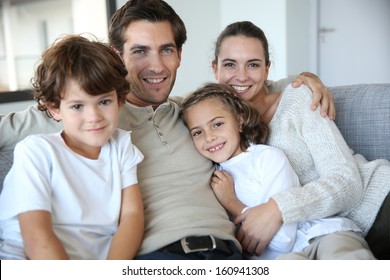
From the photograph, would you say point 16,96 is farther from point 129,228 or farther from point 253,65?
point 129,228

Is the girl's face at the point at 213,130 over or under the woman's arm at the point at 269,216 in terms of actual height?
over

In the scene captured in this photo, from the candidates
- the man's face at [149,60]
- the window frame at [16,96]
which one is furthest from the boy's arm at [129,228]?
the window frame at [16,96]

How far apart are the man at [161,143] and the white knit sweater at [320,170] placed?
0.50 ft

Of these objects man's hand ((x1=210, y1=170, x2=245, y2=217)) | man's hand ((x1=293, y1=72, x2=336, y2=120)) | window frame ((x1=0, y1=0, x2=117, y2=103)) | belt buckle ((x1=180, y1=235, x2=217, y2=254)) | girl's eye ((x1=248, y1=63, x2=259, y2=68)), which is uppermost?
girl's eye ((x1=248, y1=63, x2=259, y2=68))

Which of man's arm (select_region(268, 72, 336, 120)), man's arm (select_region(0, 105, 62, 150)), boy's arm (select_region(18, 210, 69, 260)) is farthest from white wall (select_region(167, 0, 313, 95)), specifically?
boy's arm (select_region(18, 210, 69, 260))

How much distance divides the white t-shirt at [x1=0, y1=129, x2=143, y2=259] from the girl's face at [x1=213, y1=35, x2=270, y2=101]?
604 millimetres

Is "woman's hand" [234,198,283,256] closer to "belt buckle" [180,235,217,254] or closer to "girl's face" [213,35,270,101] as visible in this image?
"belt buckle" [180,235,217,254]

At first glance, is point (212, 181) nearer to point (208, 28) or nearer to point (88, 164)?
point (88, 164)

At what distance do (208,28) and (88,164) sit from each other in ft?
10.1

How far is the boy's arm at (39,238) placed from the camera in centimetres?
82

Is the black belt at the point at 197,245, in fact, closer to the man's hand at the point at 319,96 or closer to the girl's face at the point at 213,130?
the girl's face at the point at 213,130

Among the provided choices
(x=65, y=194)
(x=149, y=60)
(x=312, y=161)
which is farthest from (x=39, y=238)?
(x=312, y=161)

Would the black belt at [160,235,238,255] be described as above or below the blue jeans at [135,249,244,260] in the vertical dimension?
above

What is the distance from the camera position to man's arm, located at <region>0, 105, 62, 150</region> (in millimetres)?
1116
